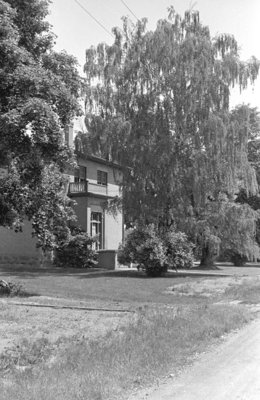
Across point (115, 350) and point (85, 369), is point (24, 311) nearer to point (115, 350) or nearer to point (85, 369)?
point (115, 350)

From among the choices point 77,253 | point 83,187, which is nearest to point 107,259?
point 77,253

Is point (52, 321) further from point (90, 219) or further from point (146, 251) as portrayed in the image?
point (90, 219)

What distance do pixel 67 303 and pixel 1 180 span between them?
4.15 metres

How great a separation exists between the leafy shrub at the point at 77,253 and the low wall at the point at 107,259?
0.55 metres

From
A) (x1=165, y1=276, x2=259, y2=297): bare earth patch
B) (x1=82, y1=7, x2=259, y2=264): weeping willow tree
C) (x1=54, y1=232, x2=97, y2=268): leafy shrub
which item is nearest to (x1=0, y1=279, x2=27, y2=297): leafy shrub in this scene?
(x1=165, y1=276, x2=259, y2=297): bare earth patch

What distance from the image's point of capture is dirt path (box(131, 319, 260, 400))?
20.1 feet

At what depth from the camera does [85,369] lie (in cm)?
702

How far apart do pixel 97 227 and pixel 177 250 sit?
9.81 meters

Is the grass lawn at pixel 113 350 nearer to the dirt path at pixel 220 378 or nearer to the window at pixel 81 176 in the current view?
the dirt path at pixel 220 378

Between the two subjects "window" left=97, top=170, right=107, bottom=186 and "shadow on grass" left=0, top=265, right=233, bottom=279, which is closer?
"shadow on grass" left=0, top=265, right=233, bottom=279

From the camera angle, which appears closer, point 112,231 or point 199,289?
point 199,289

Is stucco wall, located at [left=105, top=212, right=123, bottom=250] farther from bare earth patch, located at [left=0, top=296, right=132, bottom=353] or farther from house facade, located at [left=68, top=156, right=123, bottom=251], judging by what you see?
bare earth patch, located at [left=0, top=296, right=132, bottom=353]

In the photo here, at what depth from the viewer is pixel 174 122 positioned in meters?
30.1

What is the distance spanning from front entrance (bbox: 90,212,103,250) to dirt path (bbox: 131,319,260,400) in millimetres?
25855
